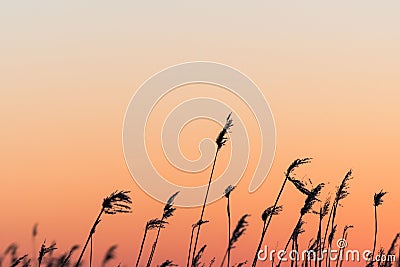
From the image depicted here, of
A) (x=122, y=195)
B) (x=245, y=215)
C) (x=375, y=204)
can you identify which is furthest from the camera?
(x=375, y=204)

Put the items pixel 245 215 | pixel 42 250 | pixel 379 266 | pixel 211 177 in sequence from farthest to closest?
pixel 379 266 → pixel 211 177 → pixel 245 215 → pixel 42 250

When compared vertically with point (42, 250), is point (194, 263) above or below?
above

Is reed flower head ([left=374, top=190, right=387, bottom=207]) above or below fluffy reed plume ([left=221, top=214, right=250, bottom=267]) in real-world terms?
above

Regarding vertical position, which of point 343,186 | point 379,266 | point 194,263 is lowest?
point 194,263

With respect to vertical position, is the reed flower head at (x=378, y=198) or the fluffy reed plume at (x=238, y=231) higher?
the reed flower head at (x=378, y=198)

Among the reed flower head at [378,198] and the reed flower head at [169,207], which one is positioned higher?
the reed flower head at [378,198]

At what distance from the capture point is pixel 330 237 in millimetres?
10836

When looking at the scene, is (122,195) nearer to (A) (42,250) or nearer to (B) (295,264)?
(A) (42,250)

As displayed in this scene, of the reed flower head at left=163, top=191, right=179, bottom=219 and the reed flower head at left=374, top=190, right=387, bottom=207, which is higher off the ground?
the reed flower head at left=374, top=190, right=387, bottom=207

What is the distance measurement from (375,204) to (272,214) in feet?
8.84

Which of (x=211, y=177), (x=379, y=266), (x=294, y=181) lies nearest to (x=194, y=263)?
(x=211, y=177)

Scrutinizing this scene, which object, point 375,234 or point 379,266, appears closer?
point 379,266

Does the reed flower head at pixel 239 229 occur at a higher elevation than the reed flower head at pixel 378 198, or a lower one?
lower

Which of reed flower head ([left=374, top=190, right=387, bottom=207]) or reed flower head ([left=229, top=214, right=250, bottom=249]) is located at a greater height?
reed flower head ([left=374, top=190, right=387, bottom=207])
